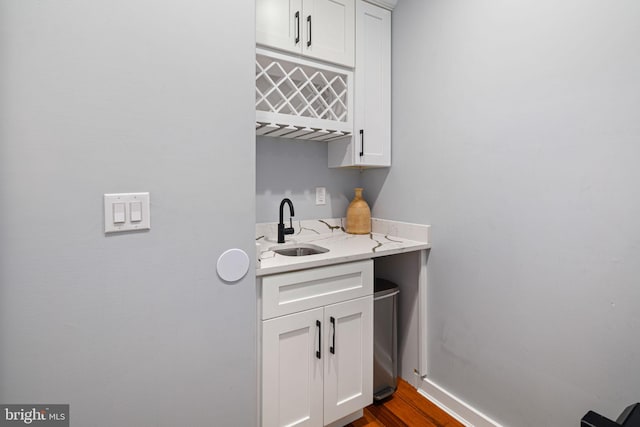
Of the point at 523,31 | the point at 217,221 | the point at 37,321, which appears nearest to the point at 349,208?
the point at 217,221

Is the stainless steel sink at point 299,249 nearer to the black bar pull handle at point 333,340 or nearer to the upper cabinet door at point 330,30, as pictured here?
the black bar pull handle at point 333,340

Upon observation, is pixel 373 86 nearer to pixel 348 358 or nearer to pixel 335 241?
pixel 335 241

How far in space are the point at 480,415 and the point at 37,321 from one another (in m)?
1.87

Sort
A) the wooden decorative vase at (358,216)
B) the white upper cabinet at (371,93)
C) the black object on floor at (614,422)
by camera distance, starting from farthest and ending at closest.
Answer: the wooden decorative vase at (358,216)
the white upper cabinet at (371,93)
the black object on floor at (614,422)

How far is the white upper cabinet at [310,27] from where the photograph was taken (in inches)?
61.7

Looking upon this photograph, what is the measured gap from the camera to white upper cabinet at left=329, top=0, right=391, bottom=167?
187 cm

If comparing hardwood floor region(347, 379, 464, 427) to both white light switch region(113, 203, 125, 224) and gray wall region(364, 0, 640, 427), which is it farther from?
white light switch region(113, 203, 125, 224)

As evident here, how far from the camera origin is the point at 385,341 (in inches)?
71.7

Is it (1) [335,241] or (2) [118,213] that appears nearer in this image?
(2) [118,213]

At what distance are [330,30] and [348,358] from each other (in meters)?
1.77

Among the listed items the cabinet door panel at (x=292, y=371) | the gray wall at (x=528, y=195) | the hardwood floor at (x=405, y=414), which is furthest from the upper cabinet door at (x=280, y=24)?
the hardwood floor at (x=405, y=414)

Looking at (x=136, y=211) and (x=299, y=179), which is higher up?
(x=299, y=179)

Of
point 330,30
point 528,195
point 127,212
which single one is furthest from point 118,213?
point 528,195

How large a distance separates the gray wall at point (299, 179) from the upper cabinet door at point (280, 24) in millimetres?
545
